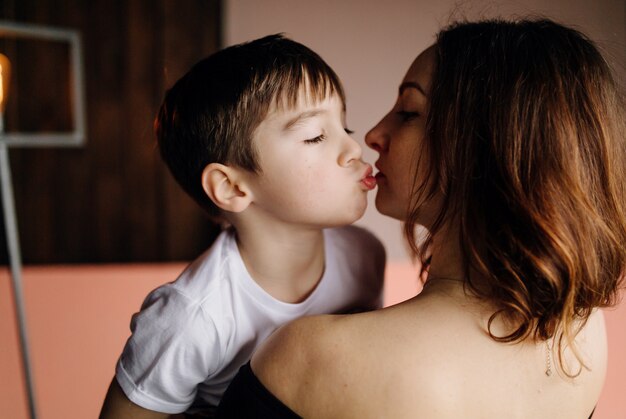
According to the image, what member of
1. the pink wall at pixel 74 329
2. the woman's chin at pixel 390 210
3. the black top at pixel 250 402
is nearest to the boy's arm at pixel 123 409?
the black top at pixel 250 402

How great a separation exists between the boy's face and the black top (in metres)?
0.35

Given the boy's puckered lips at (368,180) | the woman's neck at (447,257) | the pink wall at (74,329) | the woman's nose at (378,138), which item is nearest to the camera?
the woman's neck at (447,257)

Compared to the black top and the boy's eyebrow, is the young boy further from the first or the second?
the black top

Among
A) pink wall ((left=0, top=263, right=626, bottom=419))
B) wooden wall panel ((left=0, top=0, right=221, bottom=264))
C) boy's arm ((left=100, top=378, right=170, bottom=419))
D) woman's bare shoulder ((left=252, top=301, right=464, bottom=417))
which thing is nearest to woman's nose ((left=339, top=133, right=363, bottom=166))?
woman's bare shoulder ((left=252, top=301, right=464, bottom=417))

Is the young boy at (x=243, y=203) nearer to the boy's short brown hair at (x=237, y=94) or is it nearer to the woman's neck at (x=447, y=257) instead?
the boy's short brown hair at (x=237, y=94)

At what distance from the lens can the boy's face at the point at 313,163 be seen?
1.05 m

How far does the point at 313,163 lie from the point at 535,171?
411mm

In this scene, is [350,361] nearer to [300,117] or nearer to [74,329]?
[300,117]

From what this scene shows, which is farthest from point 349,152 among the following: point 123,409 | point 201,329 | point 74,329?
point 74,329

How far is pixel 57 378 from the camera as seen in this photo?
2.28 meters

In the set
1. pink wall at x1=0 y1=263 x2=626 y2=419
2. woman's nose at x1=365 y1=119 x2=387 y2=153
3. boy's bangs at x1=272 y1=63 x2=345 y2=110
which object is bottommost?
pink wall at x1=0 y1=263 x2=626 y2=419

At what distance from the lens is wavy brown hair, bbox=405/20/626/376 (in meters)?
0.75

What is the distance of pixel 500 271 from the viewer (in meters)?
0.77

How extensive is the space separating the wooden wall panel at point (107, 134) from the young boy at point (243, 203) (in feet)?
7.36
